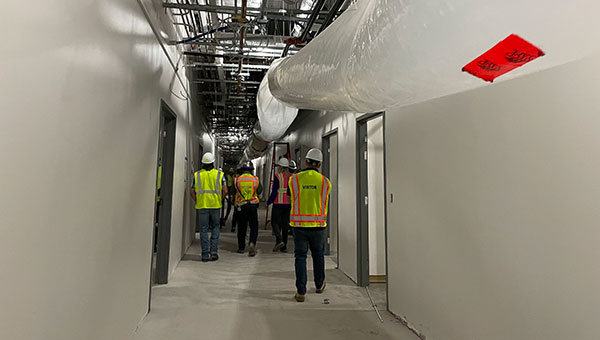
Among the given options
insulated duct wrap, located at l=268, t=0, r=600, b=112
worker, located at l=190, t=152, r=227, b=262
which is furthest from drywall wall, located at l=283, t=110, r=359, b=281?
insulated duct wrap, located at l=268, t=0, r=600, b=112

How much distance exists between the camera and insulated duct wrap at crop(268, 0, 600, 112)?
2.31 ft

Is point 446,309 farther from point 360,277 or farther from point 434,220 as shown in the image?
point 360,277

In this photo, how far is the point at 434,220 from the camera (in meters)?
1.96

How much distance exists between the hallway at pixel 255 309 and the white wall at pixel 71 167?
1.40 feet

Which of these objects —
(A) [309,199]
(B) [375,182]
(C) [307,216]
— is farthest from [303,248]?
(B) [375,182]

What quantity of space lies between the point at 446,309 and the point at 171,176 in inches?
104

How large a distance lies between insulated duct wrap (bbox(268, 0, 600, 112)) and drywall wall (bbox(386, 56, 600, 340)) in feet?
1.74

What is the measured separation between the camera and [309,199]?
2.78 meters

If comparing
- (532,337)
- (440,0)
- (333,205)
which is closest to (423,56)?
(440,0)

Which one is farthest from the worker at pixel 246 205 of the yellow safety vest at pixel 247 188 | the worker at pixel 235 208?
the worker at pixel 235 208

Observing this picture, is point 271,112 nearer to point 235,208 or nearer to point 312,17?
point 312,17

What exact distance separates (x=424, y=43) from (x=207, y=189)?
3429mm

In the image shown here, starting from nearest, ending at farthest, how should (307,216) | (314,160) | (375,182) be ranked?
(307,216), (314,160), (375,182)

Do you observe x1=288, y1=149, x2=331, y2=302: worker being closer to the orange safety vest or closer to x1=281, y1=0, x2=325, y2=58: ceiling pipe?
x1=281, y1=0, x2=325, y2=58: ceiling pipe
